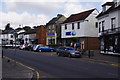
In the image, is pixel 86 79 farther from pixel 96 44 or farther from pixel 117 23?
pixel 96 44

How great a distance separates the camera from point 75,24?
4147 cm

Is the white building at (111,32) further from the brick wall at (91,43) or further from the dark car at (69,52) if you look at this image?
the brick wall at (91,43)

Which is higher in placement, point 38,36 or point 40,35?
point 40,35

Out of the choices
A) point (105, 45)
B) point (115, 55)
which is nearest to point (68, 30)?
point (105, 45)

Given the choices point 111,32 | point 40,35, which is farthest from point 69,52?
point 40,35

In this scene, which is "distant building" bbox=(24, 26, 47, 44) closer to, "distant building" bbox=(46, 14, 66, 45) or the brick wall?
"distant building" bbox=(46, 14, 66, 45)

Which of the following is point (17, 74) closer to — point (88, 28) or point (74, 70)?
point (74, 70)

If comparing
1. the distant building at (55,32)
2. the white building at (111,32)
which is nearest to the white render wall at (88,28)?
the white building at (111,32)

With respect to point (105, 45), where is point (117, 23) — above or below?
above

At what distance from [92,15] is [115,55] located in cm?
1800

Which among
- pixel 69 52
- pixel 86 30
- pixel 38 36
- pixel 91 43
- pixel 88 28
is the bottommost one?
pixel 69 52

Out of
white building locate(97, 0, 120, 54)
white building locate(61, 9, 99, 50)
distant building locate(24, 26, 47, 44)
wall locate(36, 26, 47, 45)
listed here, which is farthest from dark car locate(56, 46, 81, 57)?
wall locate(36, 26, 47, 45)

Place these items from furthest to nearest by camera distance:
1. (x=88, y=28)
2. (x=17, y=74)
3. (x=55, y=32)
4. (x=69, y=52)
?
1. (x=55, y=32)
2. (x=88, y=28)
3. (x=69, y=52)
4. (x=17, y=74)

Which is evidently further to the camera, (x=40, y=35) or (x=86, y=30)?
(x=40, y=35)
